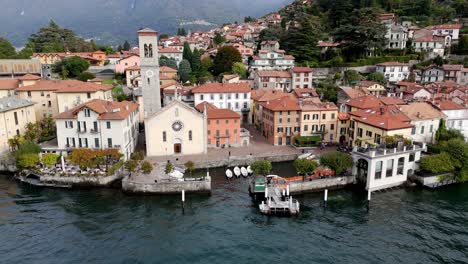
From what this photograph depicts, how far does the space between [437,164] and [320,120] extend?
58.4 feet

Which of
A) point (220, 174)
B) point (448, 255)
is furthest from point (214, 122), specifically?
point (448, 255)

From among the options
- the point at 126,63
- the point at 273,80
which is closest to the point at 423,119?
the point at 273,80

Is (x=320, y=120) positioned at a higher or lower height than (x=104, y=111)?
lower

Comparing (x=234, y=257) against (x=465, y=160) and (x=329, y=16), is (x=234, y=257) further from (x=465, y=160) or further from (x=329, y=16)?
(x=329, y=16)

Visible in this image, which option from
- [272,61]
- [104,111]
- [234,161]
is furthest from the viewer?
[272,61]

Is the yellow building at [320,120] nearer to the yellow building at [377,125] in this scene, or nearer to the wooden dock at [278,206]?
the yellow building at [377,125]

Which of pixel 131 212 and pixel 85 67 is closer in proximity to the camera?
pixel 131 212

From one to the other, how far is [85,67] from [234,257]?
73537 mm

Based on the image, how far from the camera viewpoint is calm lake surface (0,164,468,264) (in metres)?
27.6

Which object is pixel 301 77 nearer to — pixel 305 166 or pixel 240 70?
pixel 240 70

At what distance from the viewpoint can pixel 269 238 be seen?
99.1ft

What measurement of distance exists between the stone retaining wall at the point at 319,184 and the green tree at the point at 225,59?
54.7 meters

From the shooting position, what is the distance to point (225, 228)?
1244 inches

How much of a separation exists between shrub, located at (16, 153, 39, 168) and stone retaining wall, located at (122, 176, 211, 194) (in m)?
12.8
